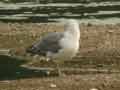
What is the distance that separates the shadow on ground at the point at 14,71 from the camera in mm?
13280

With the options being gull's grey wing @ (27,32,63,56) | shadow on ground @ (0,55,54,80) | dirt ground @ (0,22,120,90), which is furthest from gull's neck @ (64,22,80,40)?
shadow on ground @ (0,55,54,80)

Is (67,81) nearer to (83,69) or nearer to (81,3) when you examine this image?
(83,69)

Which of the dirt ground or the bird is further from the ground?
the bird

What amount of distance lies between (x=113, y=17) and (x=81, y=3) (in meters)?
6.93

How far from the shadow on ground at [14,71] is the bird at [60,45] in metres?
0.65

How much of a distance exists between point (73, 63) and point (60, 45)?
2.34 metres

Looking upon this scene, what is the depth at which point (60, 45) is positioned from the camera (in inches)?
497

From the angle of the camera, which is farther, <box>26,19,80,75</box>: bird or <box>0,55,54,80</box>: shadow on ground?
<box>0,55,54,80</box>: shadow on ground

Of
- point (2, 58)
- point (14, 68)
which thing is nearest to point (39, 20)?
point (2, 58)

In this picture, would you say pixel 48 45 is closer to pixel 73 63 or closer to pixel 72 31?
pixel 72 31

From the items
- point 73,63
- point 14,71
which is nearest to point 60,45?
point 14,71

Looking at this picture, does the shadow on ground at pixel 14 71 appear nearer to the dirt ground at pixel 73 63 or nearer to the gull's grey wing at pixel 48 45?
the dirt ground at pixel 73 63

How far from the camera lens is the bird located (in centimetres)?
1254

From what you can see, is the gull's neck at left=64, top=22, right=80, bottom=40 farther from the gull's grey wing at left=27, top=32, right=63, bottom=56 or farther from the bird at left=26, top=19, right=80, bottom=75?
the gull's grey wing at left=27, top=32, right=63, bottom=56
